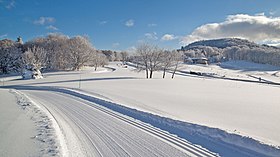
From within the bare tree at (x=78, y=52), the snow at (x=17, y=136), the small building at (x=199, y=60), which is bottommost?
the snow at (x=17, y=136)

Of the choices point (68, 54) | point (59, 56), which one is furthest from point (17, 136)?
point (59, 56)

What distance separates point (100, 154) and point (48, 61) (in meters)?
85.0

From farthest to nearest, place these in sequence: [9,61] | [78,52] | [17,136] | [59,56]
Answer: [9,61] < [59,56] < [78,52] < [17,136]

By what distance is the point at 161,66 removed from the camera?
180 feet

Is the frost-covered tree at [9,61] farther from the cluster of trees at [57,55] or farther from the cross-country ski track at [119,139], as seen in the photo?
the cross-country ski track at [119,139]

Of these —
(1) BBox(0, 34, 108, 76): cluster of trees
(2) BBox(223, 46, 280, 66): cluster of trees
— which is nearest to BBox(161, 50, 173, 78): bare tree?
(1) BBox(0, 34, 108, 76): cluster of trees

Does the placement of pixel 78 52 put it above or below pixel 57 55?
above

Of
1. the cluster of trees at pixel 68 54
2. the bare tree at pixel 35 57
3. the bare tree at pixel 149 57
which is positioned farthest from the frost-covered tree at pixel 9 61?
the bare tree at pixel 149 57

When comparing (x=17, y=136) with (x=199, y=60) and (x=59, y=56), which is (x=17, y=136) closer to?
(x=59, y=56)

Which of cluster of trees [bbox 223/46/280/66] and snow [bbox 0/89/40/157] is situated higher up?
cluster of trees [bbox 223/46/280/66]

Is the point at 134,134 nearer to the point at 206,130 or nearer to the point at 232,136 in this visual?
the point at 206,130

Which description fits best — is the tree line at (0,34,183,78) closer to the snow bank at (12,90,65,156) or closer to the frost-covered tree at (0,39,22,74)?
the frost-covered tree at (0,39,22,74)

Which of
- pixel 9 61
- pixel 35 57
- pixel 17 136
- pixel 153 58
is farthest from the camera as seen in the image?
pixel 9 61

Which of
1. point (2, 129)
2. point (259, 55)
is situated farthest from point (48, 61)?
point (259, 55)
